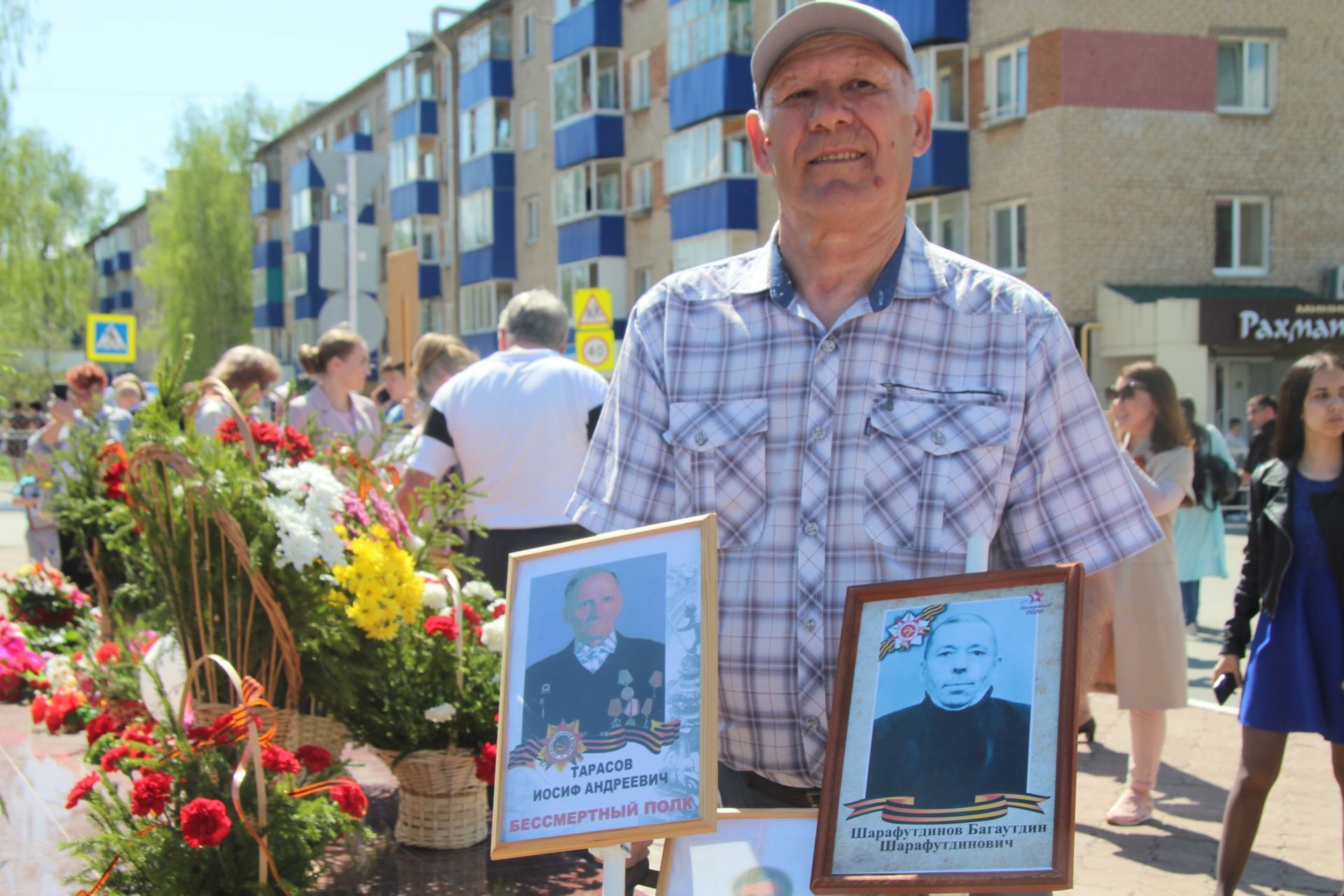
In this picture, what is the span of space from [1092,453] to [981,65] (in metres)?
25.5

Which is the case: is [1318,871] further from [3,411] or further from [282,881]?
[3,411]

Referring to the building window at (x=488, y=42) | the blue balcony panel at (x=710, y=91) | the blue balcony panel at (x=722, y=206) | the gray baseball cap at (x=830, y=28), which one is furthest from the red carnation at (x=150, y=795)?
the building window at (x=488, y=42)

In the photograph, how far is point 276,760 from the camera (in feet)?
11.8

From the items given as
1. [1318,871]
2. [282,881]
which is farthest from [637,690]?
[1318,871]

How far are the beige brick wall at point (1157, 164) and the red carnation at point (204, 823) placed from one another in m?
23.0

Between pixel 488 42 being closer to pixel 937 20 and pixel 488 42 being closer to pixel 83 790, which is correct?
pixel 937 20

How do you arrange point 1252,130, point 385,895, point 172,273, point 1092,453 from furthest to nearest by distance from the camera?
1. point 172,273
2. point 1252,130
3. point 385,895
4. point 1092,453

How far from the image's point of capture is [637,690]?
6.28ft

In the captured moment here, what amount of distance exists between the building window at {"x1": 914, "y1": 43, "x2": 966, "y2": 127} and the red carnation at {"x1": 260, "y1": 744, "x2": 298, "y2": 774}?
24.3 m

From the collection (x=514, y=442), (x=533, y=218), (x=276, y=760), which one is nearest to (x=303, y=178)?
(x=533, y=218)

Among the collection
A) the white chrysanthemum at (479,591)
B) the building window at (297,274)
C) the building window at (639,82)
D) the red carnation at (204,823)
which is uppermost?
the building window at (639,82)

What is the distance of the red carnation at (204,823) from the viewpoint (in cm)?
335

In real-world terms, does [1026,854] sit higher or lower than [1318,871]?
higher

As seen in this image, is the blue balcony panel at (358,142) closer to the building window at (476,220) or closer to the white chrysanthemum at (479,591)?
the building window at (476,220)
